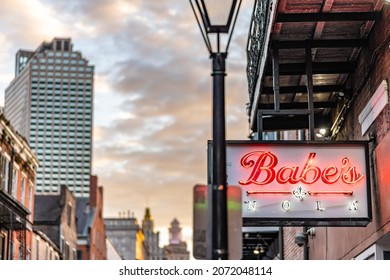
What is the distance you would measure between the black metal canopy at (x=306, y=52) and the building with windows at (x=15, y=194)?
2258cm

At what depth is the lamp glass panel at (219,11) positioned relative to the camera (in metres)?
7.90

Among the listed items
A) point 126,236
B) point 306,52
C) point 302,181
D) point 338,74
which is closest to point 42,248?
point 338,74

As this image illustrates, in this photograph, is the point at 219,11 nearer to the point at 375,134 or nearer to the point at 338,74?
the point at 375,134

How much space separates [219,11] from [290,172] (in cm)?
540

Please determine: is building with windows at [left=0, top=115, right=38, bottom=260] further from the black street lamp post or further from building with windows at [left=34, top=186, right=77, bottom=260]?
the black street lamp post

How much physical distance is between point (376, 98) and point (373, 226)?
1.96 meters

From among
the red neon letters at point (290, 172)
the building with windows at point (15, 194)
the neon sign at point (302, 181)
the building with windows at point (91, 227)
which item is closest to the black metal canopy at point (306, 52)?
the neon sign at point (302, 181)

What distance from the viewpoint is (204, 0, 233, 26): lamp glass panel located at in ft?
25.9

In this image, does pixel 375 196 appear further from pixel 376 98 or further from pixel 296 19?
pixel 296 19

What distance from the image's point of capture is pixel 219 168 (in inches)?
305

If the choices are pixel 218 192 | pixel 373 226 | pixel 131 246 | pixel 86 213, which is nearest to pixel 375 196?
pixel 373 226

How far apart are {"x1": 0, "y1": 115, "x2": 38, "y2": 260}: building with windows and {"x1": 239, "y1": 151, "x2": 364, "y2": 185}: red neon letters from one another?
25.6 metres

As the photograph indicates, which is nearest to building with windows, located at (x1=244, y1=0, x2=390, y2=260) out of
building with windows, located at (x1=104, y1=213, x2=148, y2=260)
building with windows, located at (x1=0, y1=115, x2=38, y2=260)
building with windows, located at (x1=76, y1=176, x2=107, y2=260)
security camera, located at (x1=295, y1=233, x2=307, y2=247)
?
security camera, located at (x1=295, y1=233, x2=307, y2=247)
